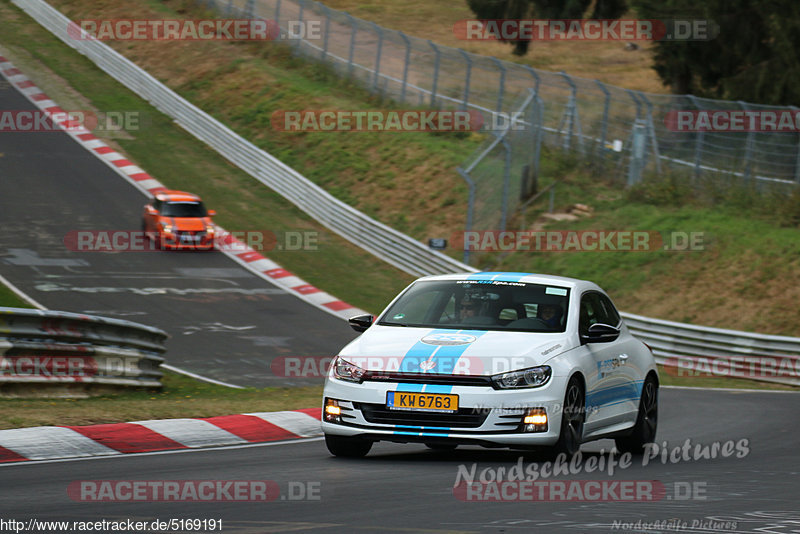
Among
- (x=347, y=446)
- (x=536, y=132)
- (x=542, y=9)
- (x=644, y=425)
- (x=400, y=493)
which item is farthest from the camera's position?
(x=542, y=9)

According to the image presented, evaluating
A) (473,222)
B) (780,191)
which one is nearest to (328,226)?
(473,222)

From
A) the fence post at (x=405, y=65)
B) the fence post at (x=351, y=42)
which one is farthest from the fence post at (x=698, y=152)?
the fence post at (x=351, y=42)

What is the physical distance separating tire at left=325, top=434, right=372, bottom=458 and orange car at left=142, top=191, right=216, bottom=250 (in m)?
20.2

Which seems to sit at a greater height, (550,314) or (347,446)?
(550,314)

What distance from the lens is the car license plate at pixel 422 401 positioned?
8719 millimetres

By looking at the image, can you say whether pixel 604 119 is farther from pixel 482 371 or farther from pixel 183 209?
pixel 482 371

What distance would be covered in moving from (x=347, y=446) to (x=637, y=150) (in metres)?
22.8

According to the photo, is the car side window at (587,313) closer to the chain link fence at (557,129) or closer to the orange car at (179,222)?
Answer: the chain link fence at (557,129)

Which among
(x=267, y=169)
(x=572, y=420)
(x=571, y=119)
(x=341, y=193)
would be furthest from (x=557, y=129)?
(x=572, y=420)

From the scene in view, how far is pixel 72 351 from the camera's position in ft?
43.6

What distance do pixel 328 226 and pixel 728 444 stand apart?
74.0 ft

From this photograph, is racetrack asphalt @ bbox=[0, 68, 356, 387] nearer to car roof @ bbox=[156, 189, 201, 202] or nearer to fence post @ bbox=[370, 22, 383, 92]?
car roof @ bbox=[156, 189, 201, 202]

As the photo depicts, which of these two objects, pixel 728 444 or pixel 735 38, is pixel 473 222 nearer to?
pixel 735 38

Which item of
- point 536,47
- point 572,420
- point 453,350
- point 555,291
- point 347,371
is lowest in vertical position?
point 536,47
